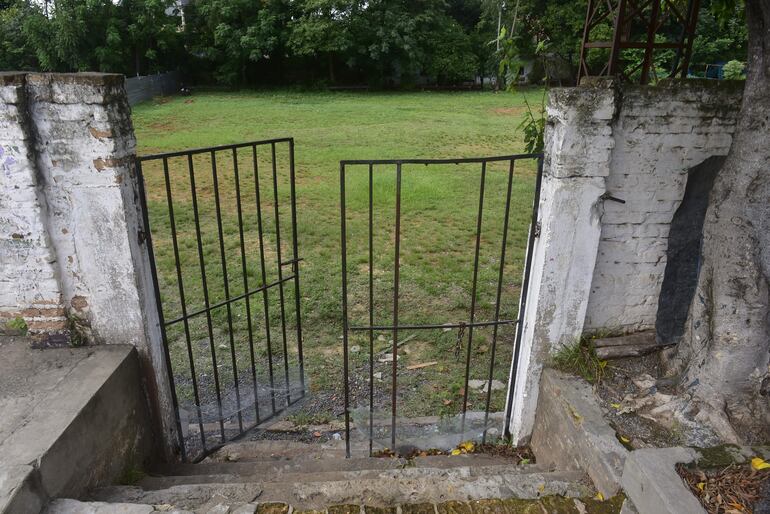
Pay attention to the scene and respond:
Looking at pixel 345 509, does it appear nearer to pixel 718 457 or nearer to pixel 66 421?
pixel 66 421

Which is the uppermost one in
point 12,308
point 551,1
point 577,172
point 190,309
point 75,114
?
point 551,1

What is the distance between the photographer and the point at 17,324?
3305mm

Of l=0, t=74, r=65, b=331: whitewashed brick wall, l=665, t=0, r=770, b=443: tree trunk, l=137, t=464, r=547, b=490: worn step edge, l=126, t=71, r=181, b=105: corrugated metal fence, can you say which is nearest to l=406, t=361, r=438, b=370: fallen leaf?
l=137, t=464, r=547, b=490: worn step edge

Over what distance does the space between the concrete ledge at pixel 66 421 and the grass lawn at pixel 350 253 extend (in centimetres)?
92

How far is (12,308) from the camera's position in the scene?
3.25 m

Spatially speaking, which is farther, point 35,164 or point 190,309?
point 190,309

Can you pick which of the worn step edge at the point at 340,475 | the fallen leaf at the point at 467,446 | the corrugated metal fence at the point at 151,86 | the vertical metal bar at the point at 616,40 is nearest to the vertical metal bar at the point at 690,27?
the vertical metal bar at the point at 616,40

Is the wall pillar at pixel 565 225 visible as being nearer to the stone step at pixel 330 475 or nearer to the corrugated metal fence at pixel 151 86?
the stone step at pixel 330 475

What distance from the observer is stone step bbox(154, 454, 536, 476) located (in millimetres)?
3461

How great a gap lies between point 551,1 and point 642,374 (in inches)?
977

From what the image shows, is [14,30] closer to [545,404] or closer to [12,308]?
[12,308]

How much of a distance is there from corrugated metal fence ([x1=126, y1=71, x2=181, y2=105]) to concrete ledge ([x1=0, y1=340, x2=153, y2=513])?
17933mm

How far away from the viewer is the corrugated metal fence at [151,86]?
20028mm

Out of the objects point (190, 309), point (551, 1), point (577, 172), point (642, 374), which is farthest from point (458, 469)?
point (551, 1)
